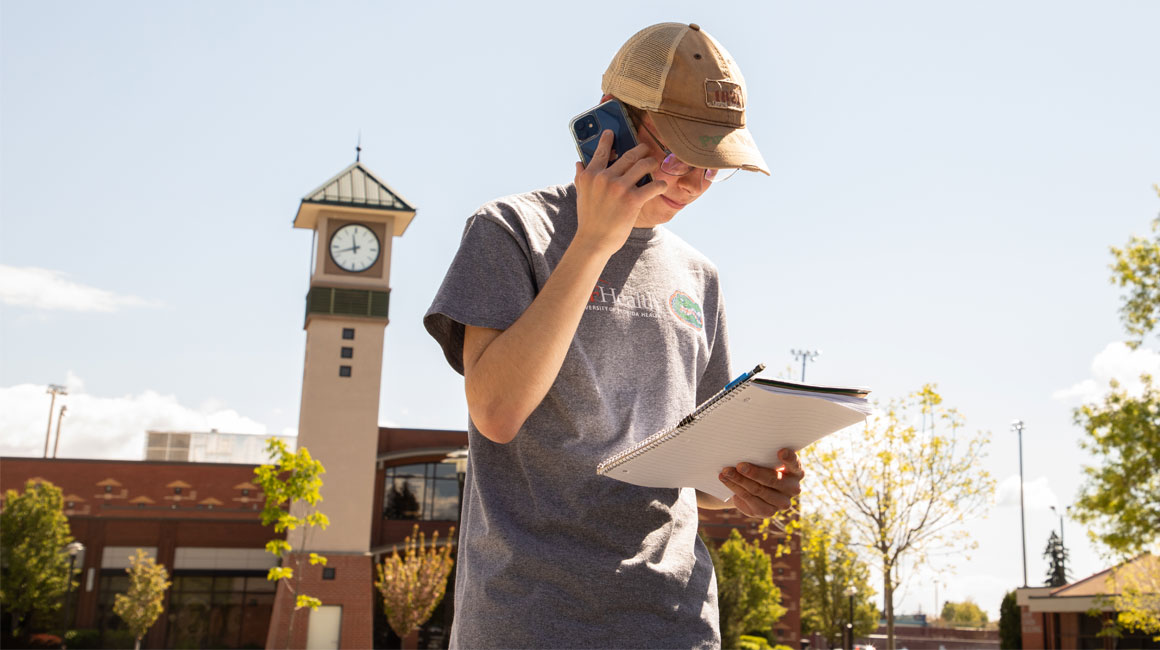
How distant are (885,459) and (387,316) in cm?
2418

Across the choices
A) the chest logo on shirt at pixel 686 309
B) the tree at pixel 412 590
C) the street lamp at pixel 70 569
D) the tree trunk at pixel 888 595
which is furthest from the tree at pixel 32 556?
the chest logo on shirt at pixel 686 309

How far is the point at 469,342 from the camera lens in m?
1.80

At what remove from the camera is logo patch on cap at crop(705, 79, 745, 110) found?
193 cm

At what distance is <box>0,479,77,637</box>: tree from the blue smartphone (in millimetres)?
37232

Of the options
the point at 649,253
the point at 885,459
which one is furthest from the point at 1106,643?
the point at 649,253

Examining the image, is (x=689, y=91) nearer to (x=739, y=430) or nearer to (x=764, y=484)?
(x=739, y=430)

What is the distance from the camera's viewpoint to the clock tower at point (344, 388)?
3503 cm

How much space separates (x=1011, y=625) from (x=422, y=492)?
2902 centimetres

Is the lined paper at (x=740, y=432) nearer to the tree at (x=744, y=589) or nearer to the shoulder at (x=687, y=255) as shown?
the shoulder at (x=687, y=255)

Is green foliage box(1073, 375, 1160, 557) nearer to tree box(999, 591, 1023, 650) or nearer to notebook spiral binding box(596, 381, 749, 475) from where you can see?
notebook spiral binding box(596, 381, 749, 475)

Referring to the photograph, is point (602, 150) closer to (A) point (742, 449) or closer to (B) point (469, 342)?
(B) point (469, 342)

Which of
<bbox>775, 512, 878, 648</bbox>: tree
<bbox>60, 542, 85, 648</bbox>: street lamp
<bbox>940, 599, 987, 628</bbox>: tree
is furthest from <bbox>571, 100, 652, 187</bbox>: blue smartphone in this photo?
<bbox>940, 599, 987, 628</bbox>: tree

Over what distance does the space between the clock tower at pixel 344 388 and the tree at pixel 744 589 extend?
564 inches

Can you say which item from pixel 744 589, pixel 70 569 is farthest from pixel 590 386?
pixel 744 589
